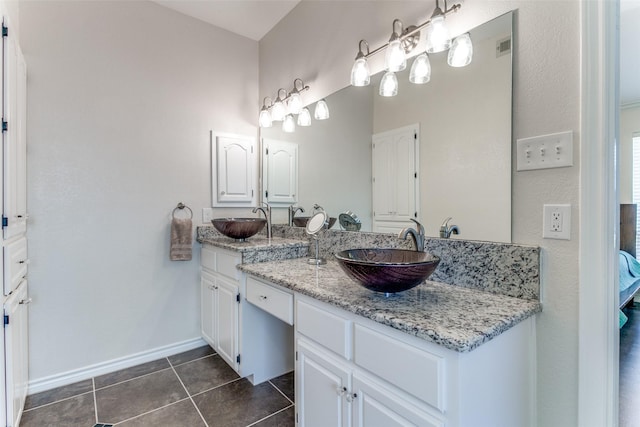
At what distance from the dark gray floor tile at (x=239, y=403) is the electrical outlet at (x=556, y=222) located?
5.23 ft

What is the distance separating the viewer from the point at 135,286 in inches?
89.7

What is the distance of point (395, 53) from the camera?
4.99 ft

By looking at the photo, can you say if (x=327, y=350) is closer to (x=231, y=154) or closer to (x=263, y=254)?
(x=263, y=254)

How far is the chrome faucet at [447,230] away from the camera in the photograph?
4.49 ft

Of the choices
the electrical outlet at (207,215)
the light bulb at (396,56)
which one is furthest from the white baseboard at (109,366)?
the light bulb at (396,56)

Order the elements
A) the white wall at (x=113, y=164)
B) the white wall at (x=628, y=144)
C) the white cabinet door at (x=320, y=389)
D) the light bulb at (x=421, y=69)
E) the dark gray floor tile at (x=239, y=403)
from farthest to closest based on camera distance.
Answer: the white wall at (x=628, y=144) → the white wall at (x=113, y=164) → the dark gray floor tile at (x=239, y=403) → the light bulb at (x=421, y=69) → the white cabinet door at (x=320, y=389)

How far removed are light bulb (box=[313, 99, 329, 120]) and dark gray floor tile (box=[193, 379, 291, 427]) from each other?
1.82m

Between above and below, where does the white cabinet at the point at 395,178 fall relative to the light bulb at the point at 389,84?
below

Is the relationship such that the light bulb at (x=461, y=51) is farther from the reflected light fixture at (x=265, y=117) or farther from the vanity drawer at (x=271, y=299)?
the reflected light fixture at (x=265, y=117)

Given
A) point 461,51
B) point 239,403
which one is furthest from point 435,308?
point 239,403

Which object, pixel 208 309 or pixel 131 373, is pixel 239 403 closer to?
pixel 208 309

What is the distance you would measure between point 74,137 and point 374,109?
76.3 inches

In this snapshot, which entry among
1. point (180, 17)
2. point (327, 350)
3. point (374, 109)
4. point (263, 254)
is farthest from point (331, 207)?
point (180, 17)

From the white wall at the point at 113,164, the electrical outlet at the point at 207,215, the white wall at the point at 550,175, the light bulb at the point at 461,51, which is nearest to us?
the white wall at the point at 550,175
